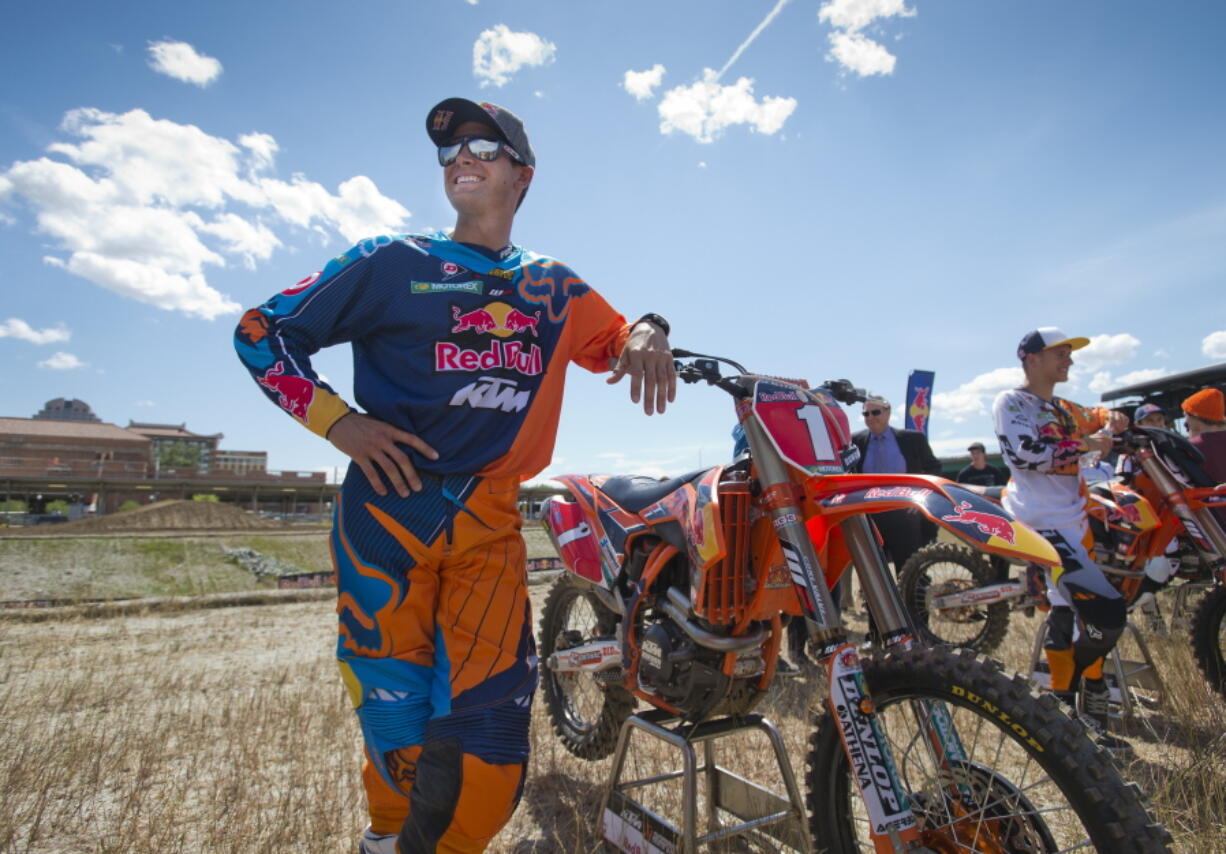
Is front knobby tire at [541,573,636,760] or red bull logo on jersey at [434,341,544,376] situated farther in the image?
front knobby tire at [541,573,636,760]

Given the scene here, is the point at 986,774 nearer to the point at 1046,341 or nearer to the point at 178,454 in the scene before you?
the point at 1046,341

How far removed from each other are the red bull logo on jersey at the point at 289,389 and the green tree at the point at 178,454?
296 ft

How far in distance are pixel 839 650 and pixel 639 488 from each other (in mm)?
1299

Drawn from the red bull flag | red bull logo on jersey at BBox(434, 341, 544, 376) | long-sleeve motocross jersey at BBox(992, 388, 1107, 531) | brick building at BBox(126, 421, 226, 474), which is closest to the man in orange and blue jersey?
red bull logo on jersey at BBox(434, 341, 544, 376)

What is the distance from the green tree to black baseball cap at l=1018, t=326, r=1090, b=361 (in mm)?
90412

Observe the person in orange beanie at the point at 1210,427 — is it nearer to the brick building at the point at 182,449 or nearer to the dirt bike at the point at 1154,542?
the dirt bike at the point at 1154,542

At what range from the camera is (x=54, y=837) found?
2.39 metres

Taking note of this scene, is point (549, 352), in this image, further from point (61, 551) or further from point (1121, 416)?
point (61, 551)

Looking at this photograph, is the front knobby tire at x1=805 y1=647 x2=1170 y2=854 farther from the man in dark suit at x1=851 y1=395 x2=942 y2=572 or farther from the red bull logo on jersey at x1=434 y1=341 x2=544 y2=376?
the man in dark suit at x1=851 y1=395 x2=942 y2=572

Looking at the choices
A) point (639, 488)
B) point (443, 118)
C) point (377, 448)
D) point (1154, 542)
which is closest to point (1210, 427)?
point (1154, 542)

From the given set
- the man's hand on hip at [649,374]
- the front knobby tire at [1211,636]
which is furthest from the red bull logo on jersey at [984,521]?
the front knobby tire at [1211,636]

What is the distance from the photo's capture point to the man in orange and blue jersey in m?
1.69

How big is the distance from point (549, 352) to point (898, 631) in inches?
51.2

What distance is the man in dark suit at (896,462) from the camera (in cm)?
589
